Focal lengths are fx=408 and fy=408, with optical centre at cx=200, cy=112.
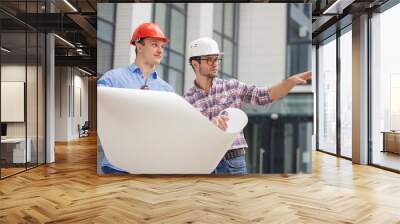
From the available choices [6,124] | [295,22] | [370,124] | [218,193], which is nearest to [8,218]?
[218,193]

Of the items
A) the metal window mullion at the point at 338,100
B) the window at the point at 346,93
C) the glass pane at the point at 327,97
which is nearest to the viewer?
the window at the point at 346,93

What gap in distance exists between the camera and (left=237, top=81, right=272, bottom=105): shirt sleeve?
6578 millimetres

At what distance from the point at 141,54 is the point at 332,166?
442cm

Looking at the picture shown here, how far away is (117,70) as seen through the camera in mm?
6555

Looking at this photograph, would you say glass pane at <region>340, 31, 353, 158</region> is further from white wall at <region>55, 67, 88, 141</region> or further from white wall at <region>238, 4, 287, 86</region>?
white wall at <region>55, 67, 88, 141</region>

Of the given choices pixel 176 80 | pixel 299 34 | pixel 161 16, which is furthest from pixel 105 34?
pixel 299 34

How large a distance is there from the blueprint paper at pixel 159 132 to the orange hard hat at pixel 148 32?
Result: 88 cm

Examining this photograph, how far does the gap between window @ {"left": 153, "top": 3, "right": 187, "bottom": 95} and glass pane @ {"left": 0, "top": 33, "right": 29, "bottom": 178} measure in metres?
2.45

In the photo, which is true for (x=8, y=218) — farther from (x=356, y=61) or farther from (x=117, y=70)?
(x=356, y=61)

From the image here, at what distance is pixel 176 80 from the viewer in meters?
6.51

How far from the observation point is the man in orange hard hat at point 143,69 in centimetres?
645

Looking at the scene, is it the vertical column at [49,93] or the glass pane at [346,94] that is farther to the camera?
the glass pane at [346,94]

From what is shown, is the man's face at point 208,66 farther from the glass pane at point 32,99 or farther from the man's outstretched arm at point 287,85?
the glass pane at point 32,99

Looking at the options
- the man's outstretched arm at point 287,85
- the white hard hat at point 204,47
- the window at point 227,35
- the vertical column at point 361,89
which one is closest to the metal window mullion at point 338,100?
the vertical column at point 361,89
